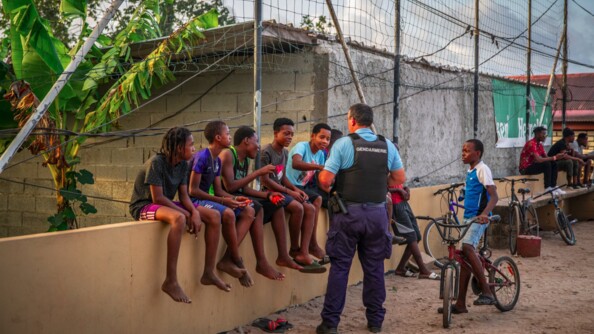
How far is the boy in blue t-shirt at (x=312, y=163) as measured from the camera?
712cm

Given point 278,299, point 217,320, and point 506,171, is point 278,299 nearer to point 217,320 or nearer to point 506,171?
point 217,320

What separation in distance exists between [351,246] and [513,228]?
610 centimetres

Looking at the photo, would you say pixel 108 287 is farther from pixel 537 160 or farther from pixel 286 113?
pixel 537 160

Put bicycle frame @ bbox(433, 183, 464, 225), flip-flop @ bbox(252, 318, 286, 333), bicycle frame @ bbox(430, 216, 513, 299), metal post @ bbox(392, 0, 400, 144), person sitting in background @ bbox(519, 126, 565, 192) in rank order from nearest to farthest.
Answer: flip-flop @ bbox(252, 318, 286, 333) → bicycle frame @ bbox(430, 216, 513, 299) → metal post @ bbox(392, 0, 400, 144) → bicycle frame @ bbox(433, 183, 464, 225) → person sitting in background @ bbox(519, 126, 565, 192)

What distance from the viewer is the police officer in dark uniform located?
19.7ft

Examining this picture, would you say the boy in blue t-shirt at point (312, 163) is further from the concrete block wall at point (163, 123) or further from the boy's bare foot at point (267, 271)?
the boy's bare foot at point (267, 271)

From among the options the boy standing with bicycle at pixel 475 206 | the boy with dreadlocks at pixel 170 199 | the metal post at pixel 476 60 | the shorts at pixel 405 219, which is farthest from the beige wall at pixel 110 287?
the metal post at pixel 476 60

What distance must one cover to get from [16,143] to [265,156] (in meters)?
2.29

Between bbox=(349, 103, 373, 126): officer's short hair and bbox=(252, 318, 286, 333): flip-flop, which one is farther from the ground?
bbox=(349, 103, 373, 126): officer's short hair

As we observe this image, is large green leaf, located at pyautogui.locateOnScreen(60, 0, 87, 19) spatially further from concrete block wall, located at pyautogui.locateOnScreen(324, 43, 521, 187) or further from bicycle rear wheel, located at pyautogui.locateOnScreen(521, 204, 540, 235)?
bicycle rear wheel, located at pyautogui.locateOnScreen(521, 204, 540, 235)

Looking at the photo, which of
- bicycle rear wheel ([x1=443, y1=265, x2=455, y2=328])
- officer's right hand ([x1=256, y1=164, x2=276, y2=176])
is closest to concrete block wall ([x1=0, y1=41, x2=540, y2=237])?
officer's right hand ([x1=256, y1=164, x2=276, y2=176])

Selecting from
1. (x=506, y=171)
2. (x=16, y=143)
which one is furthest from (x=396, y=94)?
(x=506, y=171)

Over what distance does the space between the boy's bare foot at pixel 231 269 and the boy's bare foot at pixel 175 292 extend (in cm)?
72

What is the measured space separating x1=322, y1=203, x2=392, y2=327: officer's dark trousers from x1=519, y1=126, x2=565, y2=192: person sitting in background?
9.43 metres
